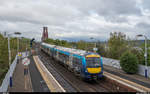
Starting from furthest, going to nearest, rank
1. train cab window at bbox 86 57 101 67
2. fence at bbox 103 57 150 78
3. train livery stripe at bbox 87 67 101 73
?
fence at bbox 103 57 150 78, train cab window at bbox 86 57 101 67, train livery stripe at bbox 87 67 101 73

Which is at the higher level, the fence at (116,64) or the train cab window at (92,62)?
the train cab window at (92,62)

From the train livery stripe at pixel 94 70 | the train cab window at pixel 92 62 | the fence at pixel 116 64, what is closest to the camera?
the train livery stripe at pixel 94 70

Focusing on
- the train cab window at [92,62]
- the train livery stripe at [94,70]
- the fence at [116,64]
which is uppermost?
the train cab window at [92,62]

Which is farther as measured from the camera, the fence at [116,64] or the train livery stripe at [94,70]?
the fence at [116,64]

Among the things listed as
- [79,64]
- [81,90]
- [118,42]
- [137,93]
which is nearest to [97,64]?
[79,64]

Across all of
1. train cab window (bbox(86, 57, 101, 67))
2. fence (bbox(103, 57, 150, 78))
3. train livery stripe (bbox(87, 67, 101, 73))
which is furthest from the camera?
fence (bbox(103, 57, 150, 78))

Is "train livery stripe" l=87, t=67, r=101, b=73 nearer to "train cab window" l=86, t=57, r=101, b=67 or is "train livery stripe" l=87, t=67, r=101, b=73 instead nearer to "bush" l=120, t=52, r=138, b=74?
"train cab window" l=86, t=57, r=101, b=67

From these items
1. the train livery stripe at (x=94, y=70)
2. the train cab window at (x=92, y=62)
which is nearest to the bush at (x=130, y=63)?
the train cab window at (x=92, y=62)

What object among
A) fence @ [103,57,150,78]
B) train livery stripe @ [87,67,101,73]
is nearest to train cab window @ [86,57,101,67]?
train livery stripe @ [87,67,101,73]

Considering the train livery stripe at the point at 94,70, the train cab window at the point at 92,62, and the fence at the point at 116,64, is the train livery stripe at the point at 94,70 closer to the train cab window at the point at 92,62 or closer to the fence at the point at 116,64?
the train cab window at the point at 92,62

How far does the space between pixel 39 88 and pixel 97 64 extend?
6769 mm

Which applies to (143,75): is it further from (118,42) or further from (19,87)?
(19,87)

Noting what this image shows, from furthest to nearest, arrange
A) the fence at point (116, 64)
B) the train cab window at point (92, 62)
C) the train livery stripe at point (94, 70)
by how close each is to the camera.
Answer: the fence at point (116, 64) → the train cab window at point (92, 62) → the train livery stripe at point (94, 70)

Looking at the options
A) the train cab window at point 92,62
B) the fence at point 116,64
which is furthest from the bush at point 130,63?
the train cab window at point 92,62
